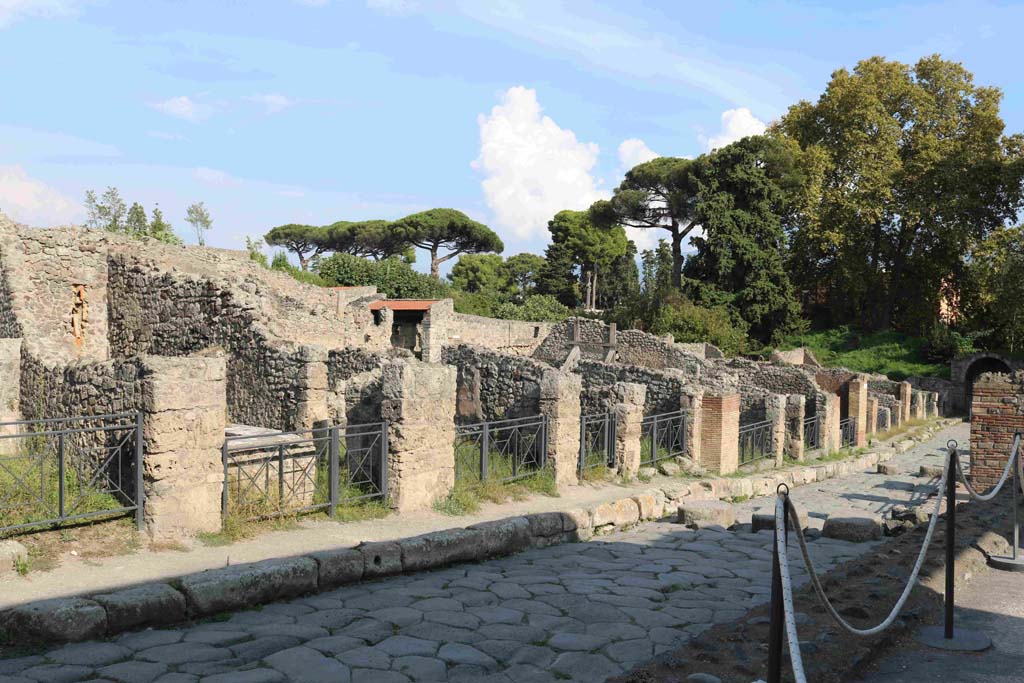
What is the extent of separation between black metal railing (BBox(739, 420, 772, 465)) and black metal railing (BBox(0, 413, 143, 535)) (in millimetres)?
12577

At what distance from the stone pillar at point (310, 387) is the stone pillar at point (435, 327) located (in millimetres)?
20368

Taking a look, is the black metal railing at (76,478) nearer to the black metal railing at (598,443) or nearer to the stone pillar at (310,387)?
the stone pillar at (310,387)

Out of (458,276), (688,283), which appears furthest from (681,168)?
(458,276)

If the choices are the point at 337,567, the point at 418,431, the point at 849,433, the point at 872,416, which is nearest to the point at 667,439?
the point at 418,431

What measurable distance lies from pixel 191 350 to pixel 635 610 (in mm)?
10986

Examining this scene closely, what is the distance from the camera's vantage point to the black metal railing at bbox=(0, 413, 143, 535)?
22.2 feet

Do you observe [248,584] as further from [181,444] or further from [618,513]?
[618,513]

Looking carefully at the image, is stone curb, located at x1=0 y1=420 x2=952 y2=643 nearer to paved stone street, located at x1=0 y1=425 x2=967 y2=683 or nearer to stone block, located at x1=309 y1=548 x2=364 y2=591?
stone block, located at x1=309 y1=548 x2=364 y2=591

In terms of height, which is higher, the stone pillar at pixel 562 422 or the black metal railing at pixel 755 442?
the stone pillar at pixel 562 422

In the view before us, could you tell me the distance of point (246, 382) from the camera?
1370 centimetres

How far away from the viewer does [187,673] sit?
4422mm

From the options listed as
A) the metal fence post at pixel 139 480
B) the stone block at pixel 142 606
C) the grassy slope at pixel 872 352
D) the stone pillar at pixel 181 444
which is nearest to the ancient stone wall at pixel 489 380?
the stone pillar at pixel 181 444

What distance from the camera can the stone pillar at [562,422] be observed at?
1149 cm

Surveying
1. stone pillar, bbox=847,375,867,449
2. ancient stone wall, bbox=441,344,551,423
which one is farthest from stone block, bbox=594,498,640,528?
stone pillar, bbox=847,375,867,449
